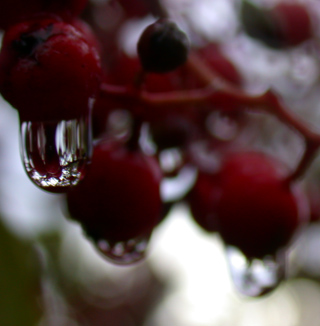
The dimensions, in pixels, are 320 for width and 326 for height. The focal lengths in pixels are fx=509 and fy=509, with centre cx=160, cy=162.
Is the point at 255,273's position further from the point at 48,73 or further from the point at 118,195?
the point at 48,73

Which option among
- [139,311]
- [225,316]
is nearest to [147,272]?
[139,311]

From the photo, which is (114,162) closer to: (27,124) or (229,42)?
(27,124)

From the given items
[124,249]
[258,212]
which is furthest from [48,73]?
[258,212]

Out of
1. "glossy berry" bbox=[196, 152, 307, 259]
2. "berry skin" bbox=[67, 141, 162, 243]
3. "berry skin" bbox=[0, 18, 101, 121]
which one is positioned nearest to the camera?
"berry skin" bbox=[0, 18, 101, 121]

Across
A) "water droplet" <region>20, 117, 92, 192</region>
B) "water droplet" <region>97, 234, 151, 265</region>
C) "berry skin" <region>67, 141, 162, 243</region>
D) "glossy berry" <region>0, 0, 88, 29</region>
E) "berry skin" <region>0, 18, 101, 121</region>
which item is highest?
"glossy berry" <region>0, 0, 88, 29</region>

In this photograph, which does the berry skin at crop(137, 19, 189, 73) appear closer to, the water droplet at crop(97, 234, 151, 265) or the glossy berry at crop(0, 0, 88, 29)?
the glossy berry at crop(0, 0, 88, 29)

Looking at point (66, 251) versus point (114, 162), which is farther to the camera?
point (66, 251)

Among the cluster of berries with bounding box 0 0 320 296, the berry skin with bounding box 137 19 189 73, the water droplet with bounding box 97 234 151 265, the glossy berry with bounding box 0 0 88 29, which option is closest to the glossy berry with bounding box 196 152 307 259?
the cluster of berries with bounding box 0 0 320 296

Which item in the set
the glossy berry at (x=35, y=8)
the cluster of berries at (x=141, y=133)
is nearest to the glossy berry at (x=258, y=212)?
the cluster of berries at (x=141, y=133)
